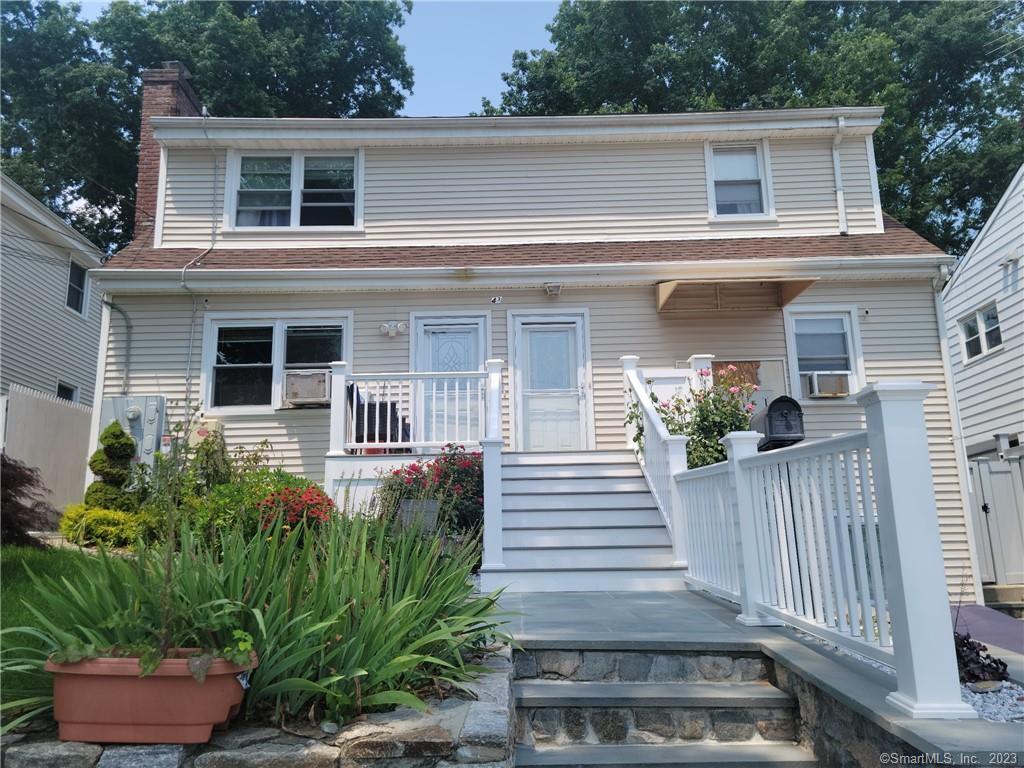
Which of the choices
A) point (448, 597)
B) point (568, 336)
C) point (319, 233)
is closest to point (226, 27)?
point (319, 233)

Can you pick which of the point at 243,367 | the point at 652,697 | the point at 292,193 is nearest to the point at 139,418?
the point at 243,367

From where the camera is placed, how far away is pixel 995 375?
38.4ft

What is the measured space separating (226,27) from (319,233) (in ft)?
43.0

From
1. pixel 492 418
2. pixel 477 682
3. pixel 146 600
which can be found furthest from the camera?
pixel 492 418

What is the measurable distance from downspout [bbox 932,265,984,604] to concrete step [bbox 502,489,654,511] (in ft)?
14.9

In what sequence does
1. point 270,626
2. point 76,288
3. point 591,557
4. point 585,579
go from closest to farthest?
point 270,626 → point 585,579 → point 591,557 → point 76,288

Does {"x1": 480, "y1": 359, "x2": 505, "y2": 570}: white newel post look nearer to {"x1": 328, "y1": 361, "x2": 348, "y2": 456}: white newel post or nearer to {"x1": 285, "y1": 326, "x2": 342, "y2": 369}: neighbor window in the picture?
{"x1": 328, "y1": 361, "x2": 348, "y2": 456}: white newel post

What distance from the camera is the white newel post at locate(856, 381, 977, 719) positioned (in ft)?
7.42

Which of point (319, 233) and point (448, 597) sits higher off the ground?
point (319, 233)

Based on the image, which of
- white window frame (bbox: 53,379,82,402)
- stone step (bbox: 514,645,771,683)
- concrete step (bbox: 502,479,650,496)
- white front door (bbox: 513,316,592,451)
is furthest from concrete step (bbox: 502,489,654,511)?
white window frame (bbox: 53,379,82,402)

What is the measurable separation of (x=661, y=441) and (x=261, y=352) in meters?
5.50

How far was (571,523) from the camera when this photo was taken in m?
6.40

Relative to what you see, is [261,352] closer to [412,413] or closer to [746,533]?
[412,413]

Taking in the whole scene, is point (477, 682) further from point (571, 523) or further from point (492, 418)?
point (492, 418)
